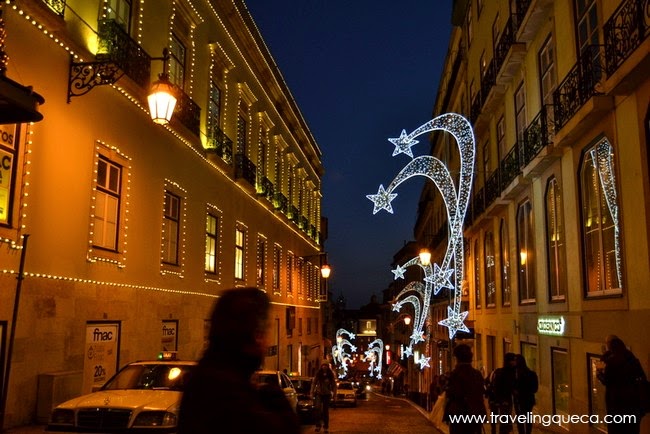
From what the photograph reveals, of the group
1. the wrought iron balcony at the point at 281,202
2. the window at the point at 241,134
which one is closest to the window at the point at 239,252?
the window at the point at 241,134

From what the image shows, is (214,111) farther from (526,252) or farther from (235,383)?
(235,383)

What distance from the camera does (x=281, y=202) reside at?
30.4 m

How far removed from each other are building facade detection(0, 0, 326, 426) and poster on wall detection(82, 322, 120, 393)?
4 cm

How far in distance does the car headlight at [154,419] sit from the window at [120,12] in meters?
8.60

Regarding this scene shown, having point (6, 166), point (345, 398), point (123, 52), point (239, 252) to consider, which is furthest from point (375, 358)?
point (6, 166)

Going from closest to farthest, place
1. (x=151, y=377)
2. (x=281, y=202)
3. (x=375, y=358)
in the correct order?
(x=151, y=377)
(x=281, y=202)
(x=375, y=358)

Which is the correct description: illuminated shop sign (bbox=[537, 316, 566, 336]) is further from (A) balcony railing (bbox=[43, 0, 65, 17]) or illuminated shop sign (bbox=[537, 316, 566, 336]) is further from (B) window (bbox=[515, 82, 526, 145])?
(A) balcony railing (bbox=[43, 0, 65, 17])

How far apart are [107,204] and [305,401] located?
354 inches

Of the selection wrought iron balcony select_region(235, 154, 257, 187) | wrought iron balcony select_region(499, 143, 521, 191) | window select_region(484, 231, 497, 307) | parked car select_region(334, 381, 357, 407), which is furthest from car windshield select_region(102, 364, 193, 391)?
parked car select_region(334, 381, 357, 407)

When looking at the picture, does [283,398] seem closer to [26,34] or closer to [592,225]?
[26,34]

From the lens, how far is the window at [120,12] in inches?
531

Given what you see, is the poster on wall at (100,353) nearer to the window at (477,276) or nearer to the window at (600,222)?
the window at (600,222)

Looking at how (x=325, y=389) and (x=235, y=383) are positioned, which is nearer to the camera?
(x=235, y=383)

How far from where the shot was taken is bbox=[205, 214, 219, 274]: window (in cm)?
2006
